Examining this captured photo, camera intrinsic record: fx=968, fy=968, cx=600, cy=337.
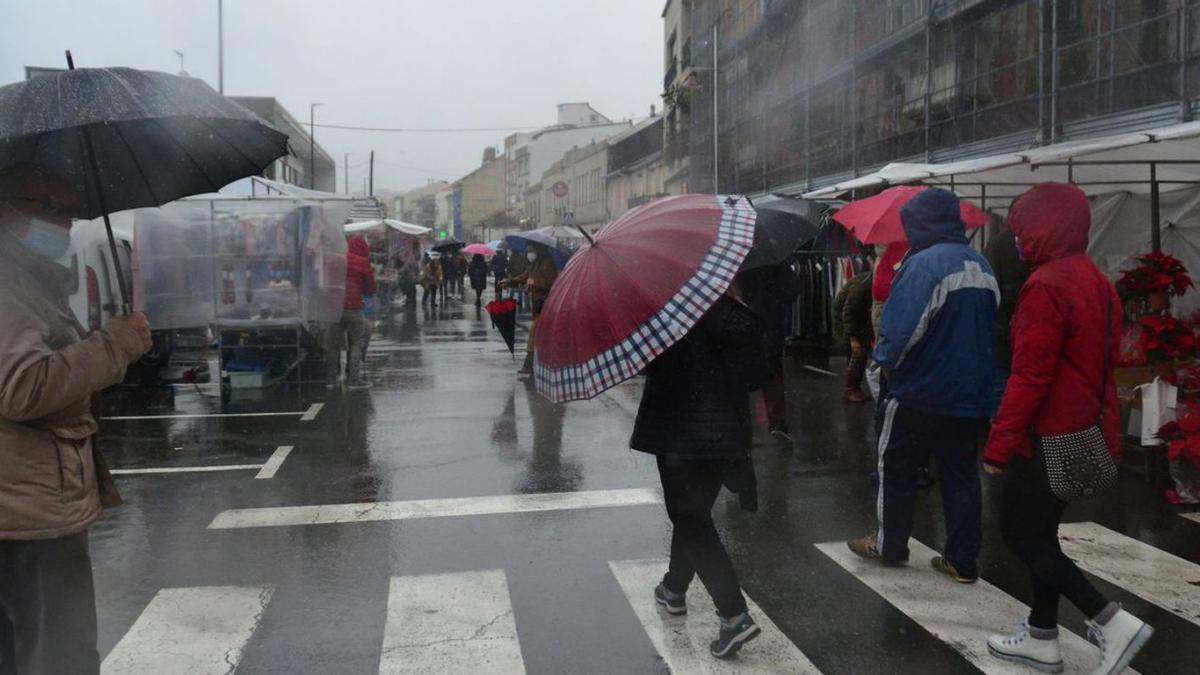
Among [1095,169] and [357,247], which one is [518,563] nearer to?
[1095,169]

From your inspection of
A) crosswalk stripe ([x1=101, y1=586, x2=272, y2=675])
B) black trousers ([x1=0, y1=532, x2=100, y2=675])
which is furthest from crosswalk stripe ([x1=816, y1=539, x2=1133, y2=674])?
black trousers ([x1=0, y1=532, x2=100, y2=675])

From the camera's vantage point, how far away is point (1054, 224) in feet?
12.3

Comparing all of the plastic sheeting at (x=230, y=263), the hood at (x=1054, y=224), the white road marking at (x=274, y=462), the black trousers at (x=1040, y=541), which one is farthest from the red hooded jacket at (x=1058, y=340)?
the plastic sheeting at (x=230, y=263)

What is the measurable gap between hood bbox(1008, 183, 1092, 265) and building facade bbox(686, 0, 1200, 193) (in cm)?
957

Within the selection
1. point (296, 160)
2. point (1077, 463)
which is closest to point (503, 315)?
point (1077, 463)

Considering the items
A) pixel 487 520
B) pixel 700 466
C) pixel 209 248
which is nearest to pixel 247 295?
pixel 209 248

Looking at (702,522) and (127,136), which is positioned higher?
(127,136)

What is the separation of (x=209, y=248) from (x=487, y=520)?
6235 millimetres

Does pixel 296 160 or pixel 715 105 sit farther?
pixel 296 160

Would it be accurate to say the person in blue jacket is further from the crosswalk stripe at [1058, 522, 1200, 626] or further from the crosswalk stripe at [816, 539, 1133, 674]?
the crosswalk stripe at [1058, 522, 1200, 626]

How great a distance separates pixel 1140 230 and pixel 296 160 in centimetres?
5375

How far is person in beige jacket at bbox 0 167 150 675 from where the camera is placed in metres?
2.67

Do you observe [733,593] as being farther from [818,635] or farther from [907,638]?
[907,638]

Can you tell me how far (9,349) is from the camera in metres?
2.63
